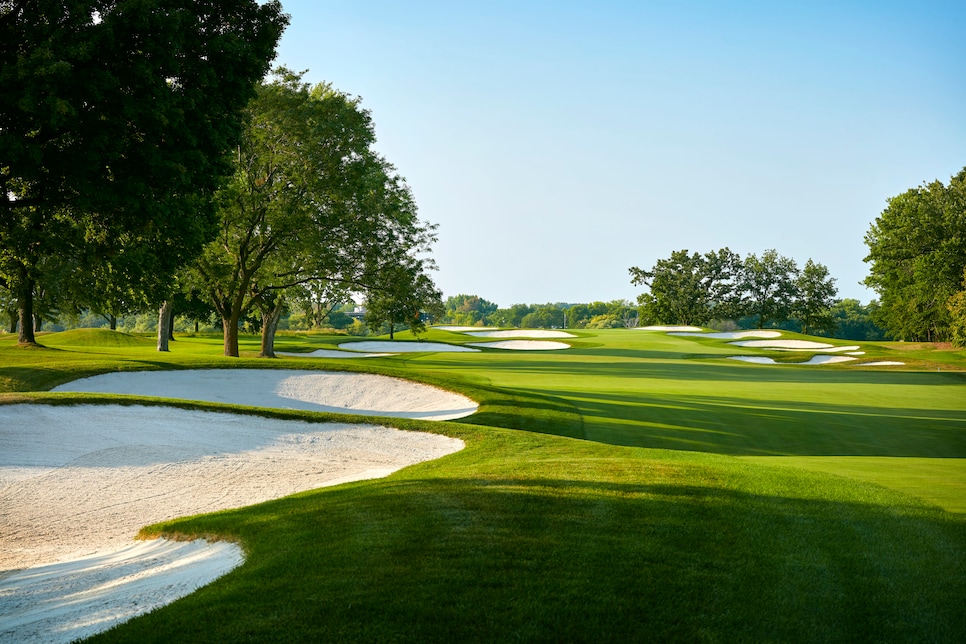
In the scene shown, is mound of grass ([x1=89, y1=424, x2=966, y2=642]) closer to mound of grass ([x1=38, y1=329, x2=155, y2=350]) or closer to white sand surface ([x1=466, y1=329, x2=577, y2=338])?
mound of grass ([x1=38, y1=329, x2=155, y2=350])

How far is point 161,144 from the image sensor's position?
11562 mm

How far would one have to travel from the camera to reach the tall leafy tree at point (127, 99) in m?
10.1

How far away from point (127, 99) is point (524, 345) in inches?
1678

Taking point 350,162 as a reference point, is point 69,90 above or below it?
below

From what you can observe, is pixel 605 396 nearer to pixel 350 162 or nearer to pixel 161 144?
pixel 161 144

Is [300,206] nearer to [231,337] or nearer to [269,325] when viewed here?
[231,337]

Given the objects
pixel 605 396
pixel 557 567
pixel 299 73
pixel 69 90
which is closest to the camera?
pixel 557 567

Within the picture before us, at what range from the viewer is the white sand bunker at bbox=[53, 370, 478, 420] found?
62.5 ft

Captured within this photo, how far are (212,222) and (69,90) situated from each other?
15.9 feet

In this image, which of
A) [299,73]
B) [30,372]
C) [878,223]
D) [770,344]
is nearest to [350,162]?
[299,73]

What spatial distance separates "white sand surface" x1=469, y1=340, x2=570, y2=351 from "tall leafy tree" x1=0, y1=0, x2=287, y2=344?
37.6m

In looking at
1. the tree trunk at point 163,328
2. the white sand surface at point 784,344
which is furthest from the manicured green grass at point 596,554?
the white sand surface at point 784,344

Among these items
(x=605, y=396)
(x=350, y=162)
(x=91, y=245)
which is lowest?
(x=605, y=396)

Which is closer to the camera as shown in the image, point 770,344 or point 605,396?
point 605,396
